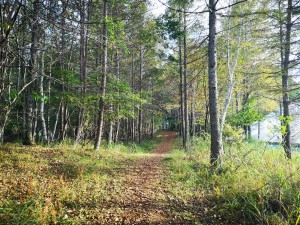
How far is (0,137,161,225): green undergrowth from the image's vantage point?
260 centimetres

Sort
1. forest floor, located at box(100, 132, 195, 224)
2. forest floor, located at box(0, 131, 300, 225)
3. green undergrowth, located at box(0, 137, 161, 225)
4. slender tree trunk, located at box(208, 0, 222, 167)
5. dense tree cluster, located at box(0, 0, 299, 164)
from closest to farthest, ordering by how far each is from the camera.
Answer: green undergrowth, located at box(0, 137, 161, 225) < forest floor, located at box(0, 131, 300, 225) < forest floor, located at box(100, 132, 195, 224) < dense tree cluster, located at box(0, 0, 299, 164) < slender tree trunk, located at box(208, 0, 222, 167)

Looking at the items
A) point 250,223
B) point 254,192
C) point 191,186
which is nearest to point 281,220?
point 250,223

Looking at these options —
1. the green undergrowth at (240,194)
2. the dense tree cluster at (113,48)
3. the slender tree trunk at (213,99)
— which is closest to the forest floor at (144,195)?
the green undergrowth at (240,194)

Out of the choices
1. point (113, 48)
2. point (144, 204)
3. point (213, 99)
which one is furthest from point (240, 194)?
point (113, 48)

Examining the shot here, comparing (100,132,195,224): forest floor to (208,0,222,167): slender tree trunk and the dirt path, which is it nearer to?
the dirt path

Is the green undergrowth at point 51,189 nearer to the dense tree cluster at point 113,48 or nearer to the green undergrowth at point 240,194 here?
the dense tree cluster at point 113,48

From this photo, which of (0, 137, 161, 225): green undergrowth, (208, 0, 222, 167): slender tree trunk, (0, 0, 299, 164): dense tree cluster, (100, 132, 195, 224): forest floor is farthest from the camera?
(208, 0, 222, 167): slender tree trunk

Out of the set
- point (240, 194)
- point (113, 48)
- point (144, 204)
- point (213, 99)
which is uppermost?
point (113, 48)

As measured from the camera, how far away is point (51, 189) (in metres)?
3.41

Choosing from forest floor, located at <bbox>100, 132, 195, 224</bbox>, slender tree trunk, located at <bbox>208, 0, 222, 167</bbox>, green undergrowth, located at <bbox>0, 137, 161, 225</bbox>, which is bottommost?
forest floor, located at <bbox>100, 132, 195, 224</bbox>

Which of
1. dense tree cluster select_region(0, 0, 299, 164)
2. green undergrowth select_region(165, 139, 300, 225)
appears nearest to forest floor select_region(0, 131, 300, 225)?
green undergrowth select_region(165, 139, 300, 225)

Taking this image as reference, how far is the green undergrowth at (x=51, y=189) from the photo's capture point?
260 cm

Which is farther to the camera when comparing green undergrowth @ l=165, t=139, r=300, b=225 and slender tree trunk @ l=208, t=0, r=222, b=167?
slender tree trunk @ l=208, t=0, r=222, b=167

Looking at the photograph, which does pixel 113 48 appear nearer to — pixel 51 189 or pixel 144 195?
pixel 51 189
